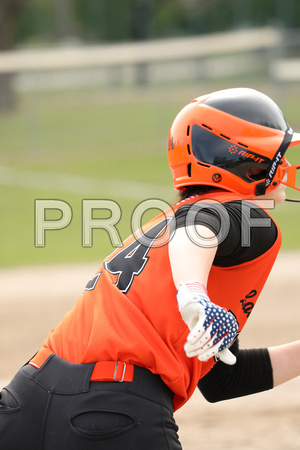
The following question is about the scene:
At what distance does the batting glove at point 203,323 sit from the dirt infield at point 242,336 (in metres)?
2.12

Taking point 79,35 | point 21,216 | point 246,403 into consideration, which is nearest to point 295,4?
point 79,35

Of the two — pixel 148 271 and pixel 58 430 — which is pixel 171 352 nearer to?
pixel 148 271

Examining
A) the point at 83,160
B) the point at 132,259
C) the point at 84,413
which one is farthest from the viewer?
the point at 83,160

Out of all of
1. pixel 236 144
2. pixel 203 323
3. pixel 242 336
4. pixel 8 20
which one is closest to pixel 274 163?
pixel 236 144

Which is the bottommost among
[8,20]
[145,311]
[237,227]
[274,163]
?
[8,20]

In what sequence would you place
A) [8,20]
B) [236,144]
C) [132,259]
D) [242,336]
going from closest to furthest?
[132,259]
[236,144]
[242,336]
[8,20]

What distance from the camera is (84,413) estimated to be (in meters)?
2.44

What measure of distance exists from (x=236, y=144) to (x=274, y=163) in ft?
0.50

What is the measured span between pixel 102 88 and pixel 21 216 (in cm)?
1523

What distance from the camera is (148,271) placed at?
2539 mm

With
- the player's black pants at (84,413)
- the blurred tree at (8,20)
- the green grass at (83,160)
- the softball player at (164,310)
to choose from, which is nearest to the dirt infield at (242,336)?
the green grass at (83,160)

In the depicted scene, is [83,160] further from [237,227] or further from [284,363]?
[237,227]

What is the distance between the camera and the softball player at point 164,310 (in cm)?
237

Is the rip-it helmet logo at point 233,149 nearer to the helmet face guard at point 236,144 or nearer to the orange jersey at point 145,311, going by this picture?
the helmet face guard at point 236,144
